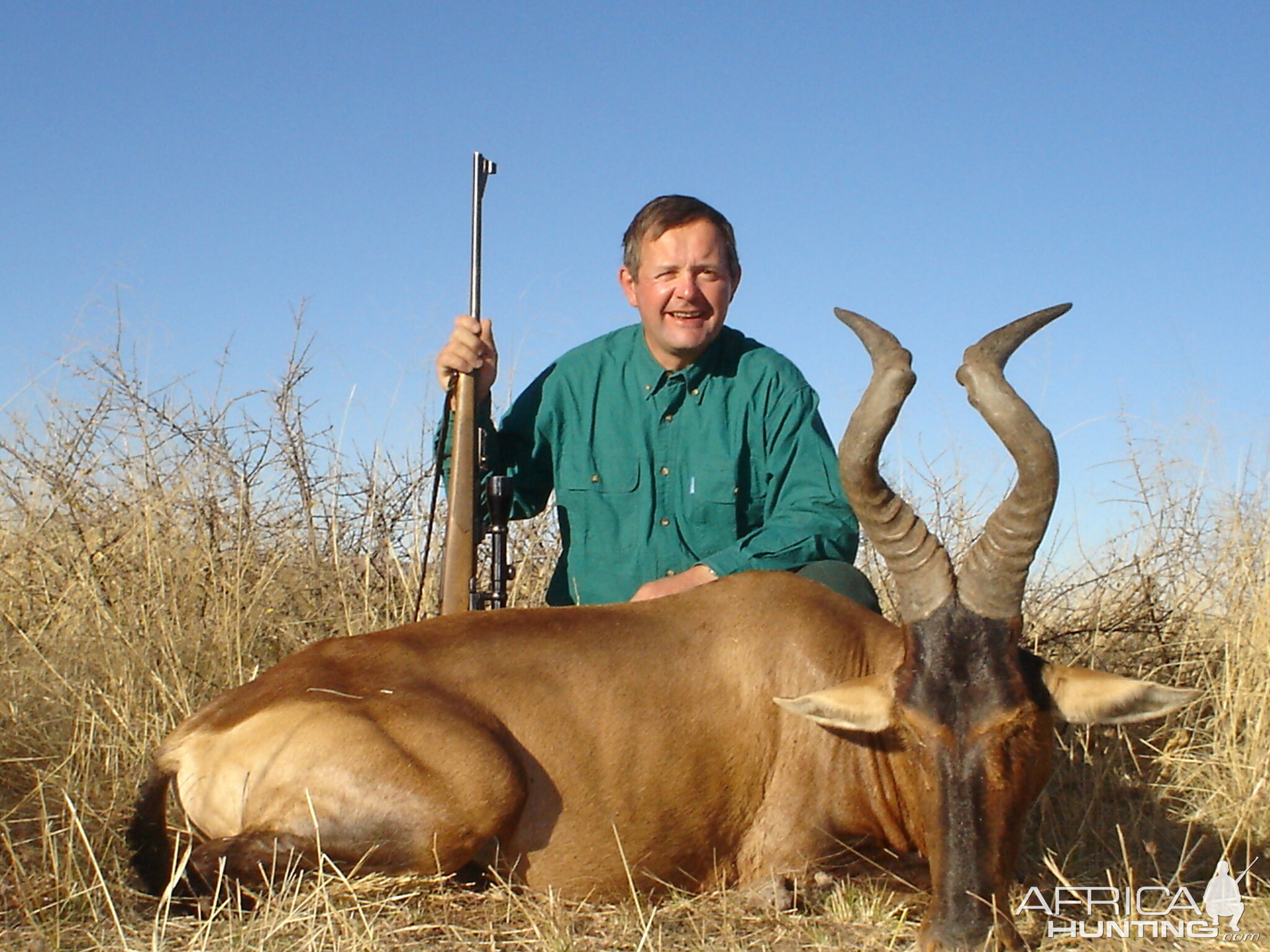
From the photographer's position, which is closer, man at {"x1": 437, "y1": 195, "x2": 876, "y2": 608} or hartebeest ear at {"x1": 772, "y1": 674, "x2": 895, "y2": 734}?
hartebeest ear at {"x1": 772, "y1": 674, "x2": 895, "y2": 734}

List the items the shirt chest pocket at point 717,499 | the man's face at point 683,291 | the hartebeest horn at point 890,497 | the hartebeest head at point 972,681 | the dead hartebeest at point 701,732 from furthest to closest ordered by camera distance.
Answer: the man's face at point 683,291 < the shirt chest pocket at point 717,499 < the hartebeest horn at point 890,497 < the dead hartebeest at point 701,732 < the hartebeest head at point 972,681

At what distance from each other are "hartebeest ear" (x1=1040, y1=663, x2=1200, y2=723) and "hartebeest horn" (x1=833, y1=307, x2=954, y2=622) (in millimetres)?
419

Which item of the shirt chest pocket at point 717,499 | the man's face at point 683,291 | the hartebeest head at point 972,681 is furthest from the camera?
the man's face at point 683,291

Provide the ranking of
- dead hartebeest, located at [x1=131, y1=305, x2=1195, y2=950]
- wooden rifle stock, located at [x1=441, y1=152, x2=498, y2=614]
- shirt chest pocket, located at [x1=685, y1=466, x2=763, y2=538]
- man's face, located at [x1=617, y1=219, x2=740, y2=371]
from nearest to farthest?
dead hartebeest, located at [x1=131, y1=305, x2=1195, y2=950], wooden rifle stock, located at [x1=441, y1=152, x2=498, y2=614], shirt chest pocket, located at [x1=685, y1=466, x2=763, y2=538], man's face, located at [x1=617, y1=219, x2=740, y2=371]

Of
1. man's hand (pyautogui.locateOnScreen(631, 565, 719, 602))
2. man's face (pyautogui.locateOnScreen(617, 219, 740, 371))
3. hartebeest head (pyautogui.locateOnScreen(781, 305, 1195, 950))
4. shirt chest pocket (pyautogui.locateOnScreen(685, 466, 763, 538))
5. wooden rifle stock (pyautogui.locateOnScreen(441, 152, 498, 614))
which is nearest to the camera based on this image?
hartebeest head (pyautogui.locateOnScreen(781, 305, 1195, 950))

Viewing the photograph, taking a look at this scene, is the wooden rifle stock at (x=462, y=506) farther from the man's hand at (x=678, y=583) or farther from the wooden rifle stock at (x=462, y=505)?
the man's hand at (x=678, y=583)

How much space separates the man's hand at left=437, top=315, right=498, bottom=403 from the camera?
5.61m

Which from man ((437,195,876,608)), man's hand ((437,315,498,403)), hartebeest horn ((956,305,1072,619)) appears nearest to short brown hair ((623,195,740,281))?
man ((437,195,876,608))

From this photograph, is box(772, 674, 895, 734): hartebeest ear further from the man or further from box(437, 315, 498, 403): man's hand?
box(437, 315, 498, 403): man's hand

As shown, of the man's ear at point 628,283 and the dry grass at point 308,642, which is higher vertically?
the man's ear at point 628,283

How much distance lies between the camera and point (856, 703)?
3766mm

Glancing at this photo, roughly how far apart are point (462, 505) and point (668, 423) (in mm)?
1022

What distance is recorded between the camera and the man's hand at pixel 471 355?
18.4 feet

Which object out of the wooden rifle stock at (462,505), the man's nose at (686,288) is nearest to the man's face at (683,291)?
the man's nose at (686,288)
